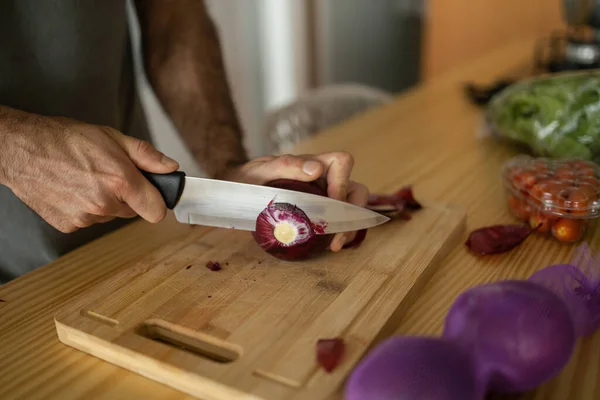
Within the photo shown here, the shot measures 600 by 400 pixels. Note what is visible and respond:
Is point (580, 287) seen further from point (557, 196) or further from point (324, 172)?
point (324, 172)

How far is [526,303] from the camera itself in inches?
25.4

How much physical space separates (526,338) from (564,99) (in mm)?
849

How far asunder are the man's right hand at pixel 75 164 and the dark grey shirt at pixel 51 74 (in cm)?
25

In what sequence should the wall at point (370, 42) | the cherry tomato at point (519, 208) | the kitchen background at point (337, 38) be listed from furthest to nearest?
the wall at point (370, 42) < the kitchen background at point (337, 38) < the cherry tomato at point (519, 208)

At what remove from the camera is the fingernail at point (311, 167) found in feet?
3.22

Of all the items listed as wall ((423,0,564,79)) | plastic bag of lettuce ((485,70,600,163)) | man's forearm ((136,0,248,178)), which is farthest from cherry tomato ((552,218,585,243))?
wall ((423,0,564,79))

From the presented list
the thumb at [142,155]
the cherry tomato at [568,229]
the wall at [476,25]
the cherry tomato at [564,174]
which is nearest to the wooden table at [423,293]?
the cherry tomato at [568,229]

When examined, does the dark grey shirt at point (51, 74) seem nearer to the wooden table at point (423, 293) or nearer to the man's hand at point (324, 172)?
the wooden table at point (423, 293)

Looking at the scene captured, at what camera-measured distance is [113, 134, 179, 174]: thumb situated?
0.89m

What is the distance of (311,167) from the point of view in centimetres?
99

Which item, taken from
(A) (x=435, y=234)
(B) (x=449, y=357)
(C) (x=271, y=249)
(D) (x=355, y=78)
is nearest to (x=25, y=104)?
(C) (x=271, y=249)

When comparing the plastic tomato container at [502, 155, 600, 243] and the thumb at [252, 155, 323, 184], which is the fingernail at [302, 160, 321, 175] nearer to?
the thumb at [252, 155, 323, 184]

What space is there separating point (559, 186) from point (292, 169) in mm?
466

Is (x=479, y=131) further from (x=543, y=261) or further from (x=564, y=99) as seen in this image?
(x=543, y=261)
